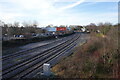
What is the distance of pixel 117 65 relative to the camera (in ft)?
37.0

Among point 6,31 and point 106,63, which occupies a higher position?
point 6,31

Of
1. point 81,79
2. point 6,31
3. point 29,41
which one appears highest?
point 6,31

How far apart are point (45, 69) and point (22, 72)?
2037 millimetres

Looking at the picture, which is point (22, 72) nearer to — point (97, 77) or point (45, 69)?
point (45, 69)

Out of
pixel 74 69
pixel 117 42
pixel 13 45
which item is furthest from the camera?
pixel 13 45

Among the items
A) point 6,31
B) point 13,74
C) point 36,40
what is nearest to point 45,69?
point 13,74

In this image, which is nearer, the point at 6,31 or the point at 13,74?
the point at 13,74

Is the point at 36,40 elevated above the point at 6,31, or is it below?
below

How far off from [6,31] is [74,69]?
31681 millimetres

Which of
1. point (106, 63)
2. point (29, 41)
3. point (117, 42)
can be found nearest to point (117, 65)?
point (106, 63)

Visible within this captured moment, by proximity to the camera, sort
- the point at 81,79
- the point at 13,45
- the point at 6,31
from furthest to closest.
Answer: the point at 6,31
the point at 13,45
the point at 81,79

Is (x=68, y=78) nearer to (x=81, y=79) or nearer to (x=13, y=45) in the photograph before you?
(x=81, y=79)

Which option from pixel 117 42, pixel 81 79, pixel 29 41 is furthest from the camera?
pixel 29 41

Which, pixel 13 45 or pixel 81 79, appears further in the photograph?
pixel 13 45
